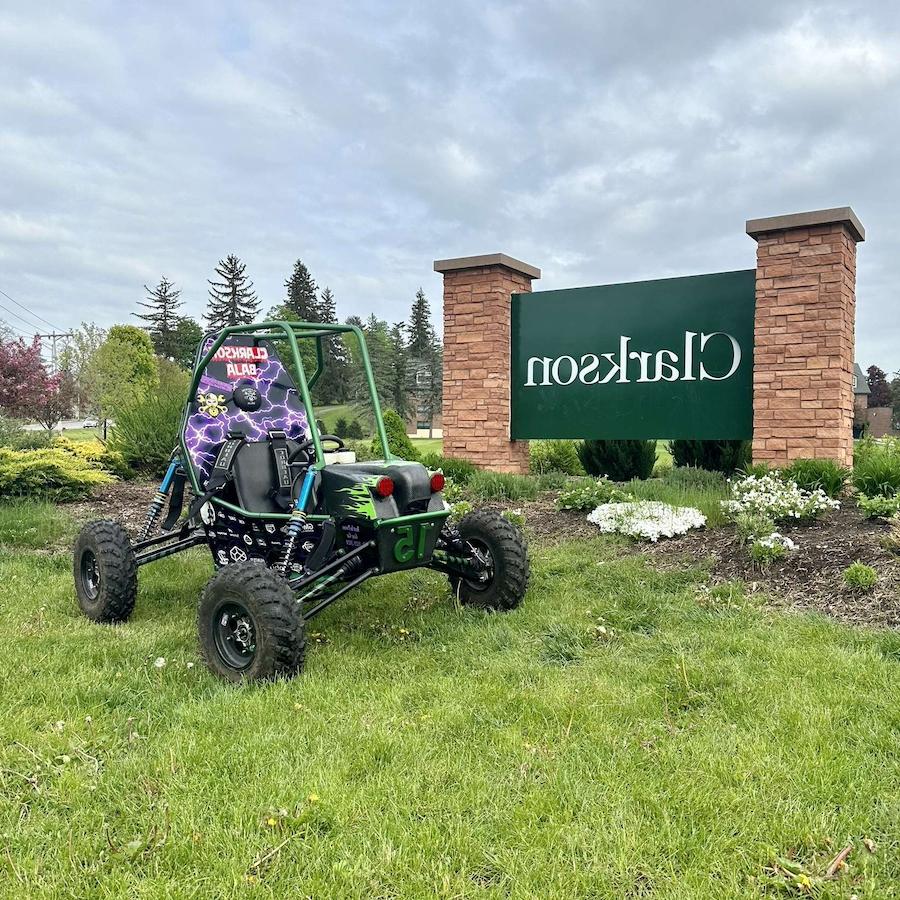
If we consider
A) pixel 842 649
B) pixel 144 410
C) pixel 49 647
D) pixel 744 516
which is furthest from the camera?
pixel 144 410

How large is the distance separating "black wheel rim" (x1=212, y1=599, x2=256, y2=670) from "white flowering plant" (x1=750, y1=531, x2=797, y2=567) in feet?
10.6

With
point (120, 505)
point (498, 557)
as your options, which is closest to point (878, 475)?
point (498, 557)

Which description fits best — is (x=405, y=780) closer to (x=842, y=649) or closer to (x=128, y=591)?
(x=842, y=649)

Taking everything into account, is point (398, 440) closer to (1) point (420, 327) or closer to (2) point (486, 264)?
(2) point (486, 264)

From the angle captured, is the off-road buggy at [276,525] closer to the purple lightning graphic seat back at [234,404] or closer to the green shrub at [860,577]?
the purple lightning graphic seat back at [234,404]

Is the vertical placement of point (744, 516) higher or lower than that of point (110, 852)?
higher

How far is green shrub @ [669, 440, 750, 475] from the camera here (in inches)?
378

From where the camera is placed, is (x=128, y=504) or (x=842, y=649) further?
(x=128, y=504)

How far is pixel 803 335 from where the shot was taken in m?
7.28

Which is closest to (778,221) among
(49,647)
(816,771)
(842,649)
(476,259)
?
(476,259)

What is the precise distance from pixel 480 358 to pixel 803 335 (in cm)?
343

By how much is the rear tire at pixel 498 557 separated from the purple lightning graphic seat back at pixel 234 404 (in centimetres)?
136

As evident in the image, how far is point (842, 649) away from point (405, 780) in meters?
2.25

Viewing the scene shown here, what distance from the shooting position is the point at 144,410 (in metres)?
9.63
